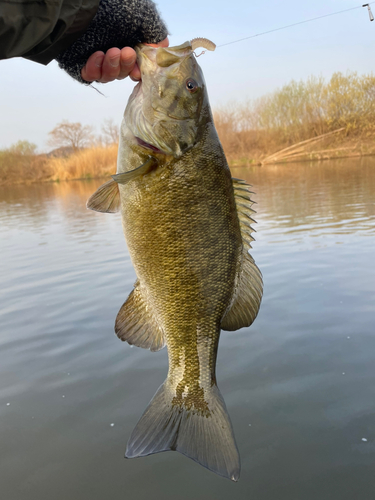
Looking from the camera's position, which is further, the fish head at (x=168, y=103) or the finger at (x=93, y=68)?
the finger at (x=93, y=68)

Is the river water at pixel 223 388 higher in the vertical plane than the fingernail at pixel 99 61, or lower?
lower

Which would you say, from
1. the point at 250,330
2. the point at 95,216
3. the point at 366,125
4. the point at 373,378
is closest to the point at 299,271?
the point at 250,330

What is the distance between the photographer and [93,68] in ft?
6.16

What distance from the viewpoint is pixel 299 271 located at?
20.9 feet

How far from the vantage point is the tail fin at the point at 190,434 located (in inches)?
66.0

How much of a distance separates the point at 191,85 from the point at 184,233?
2.00 feet

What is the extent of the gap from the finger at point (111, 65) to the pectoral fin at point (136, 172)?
44 cm

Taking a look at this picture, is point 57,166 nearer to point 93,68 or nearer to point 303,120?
point 303,120

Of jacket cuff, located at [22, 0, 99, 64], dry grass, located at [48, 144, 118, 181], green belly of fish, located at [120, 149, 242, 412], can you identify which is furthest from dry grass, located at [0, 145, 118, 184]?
green belly of fish, located at [120, 149, 242, 412]

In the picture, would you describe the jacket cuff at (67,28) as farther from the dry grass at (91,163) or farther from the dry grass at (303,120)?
the dry grass at (303,120)

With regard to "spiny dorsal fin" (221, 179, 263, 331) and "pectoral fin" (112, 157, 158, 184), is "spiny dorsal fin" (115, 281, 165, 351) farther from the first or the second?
"pectoral fin" (112, 157, 158, 184)

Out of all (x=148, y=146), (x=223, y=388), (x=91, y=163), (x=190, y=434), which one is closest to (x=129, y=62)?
(x=148, y=146)

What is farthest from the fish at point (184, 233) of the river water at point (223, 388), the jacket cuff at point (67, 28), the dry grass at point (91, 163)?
the dry grass at point (91, 163)

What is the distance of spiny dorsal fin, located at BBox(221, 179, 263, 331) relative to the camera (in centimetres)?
186
